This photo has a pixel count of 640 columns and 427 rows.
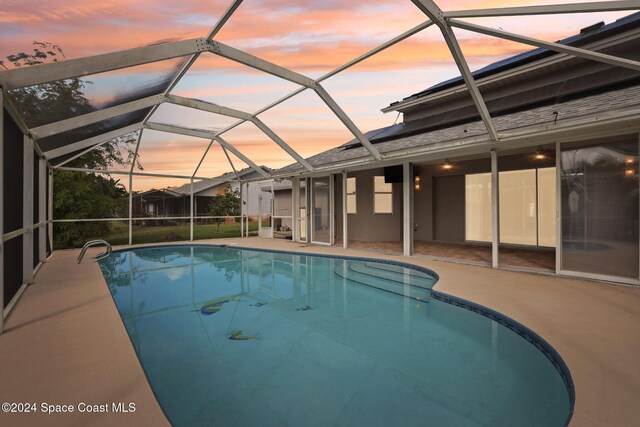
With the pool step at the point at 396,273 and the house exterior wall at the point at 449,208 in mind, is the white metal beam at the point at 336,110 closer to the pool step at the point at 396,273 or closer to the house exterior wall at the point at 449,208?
the pool step at the point at 396,273

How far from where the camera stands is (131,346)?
9.73ft

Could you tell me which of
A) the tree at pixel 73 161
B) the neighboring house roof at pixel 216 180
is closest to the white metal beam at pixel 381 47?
the tree at pixel 73 161

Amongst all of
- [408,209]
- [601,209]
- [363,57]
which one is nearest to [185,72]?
[363,57]

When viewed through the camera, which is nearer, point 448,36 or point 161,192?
point 448,36

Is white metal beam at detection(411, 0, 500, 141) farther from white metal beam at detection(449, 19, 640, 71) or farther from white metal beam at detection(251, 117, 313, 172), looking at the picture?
white metal beam at detection(251, 117, 313, 172)

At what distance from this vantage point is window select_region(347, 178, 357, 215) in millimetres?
11961

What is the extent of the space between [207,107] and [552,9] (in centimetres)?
703

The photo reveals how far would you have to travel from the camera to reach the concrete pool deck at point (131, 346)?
78.4 inches

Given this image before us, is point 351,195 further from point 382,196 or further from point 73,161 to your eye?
point 73,161

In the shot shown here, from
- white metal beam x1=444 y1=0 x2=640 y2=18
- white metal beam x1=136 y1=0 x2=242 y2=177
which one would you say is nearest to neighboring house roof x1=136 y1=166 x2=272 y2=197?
white metal beam x1=136 y1=0 x2=242 y2=177

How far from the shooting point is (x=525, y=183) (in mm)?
9273

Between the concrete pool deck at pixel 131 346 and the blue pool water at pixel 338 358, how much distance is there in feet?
0.77

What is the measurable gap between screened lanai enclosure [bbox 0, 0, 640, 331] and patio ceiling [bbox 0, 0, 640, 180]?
2 centimetres

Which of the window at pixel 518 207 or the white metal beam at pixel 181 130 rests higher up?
the white metal beam at pixel 181 130
